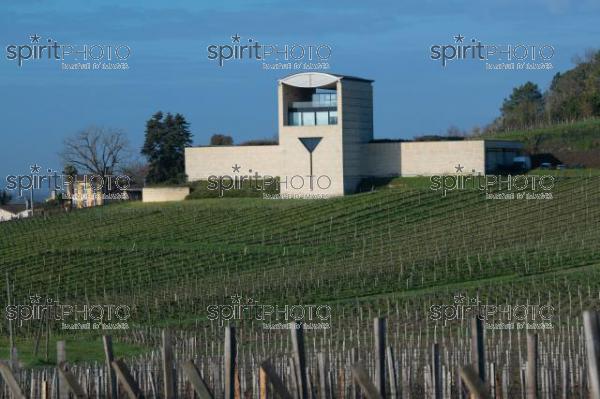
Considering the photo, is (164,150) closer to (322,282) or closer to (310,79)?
(310,79)

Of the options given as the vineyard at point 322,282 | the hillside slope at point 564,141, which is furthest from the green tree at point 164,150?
the hillside slope at point 564,141

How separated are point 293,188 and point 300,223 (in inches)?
409

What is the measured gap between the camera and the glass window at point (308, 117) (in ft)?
227

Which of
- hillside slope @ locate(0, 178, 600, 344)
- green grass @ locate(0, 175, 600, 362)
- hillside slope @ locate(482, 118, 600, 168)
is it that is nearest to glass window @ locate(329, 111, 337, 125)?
green grass @ locate(0, 175, 600, 362)

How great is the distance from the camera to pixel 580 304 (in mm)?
32031

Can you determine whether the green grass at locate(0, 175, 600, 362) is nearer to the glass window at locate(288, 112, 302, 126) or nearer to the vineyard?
the vineyard

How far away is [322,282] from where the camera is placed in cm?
4066

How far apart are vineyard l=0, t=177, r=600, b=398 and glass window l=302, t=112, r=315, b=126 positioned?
5.86 metres

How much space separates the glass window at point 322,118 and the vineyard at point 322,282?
19.4ft

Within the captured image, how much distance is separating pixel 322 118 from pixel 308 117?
1.15 meters

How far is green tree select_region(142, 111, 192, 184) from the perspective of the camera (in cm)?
8181

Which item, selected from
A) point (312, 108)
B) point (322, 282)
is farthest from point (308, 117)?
point (322, 282)

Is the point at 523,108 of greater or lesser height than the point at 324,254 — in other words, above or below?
above

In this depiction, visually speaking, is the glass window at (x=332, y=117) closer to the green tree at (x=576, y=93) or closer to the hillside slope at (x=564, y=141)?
the hillside slope at (x=564, y=141)
